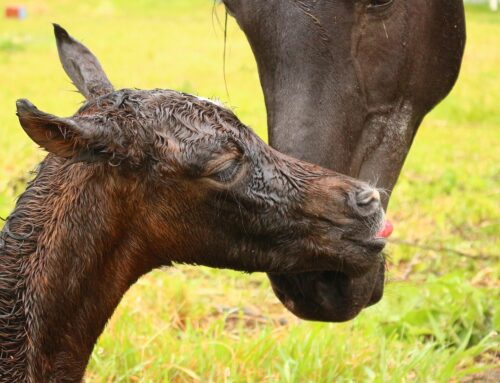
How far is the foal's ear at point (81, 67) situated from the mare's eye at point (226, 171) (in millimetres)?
609

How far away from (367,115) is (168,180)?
1180 millimetres

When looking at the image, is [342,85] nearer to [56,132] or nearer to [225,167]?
[225,167]

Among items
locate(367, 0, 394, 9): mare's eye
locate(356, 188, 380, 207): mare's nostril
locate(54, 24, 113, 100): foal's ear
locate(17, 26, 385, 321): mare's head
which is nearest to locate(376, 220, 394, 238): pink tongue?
locate(17, 26, 385, 321): mare's head

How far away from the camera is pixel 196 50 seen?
19438mm

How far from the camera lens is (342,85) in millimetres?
3820

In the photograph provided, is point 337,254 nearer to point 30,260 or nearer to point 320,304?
point 320,304

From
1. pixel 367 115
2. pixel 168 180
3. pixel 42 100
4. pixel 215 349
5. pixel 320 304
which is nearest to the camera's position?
pixel 168 180

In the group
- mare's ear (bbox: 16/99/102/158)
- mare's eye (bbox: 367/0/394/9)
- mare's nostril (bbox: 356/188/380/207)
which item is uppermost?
mare's eye (bbox: 367/0/394/9)

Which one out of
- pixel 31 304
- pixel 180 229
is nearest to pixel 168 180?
pixel 180 229

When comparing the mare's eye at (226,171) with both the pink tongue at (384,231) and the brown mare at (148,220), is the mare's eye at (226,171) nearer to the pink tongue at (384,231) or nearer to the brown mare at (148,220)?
the brown mare at (148,220)

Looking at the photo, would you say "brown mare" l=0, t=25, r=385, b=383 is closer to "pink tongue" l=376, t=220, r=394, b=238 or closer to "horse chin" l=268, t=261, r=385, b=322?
"pink tongue" l=376, t=220, r=394, b=238

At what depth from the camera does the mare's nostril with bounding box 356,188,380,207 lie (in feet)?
10.3

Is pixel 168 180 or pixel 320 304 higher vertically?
pixel 168 180

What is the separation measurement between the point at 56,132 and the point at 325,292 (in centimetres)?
133
